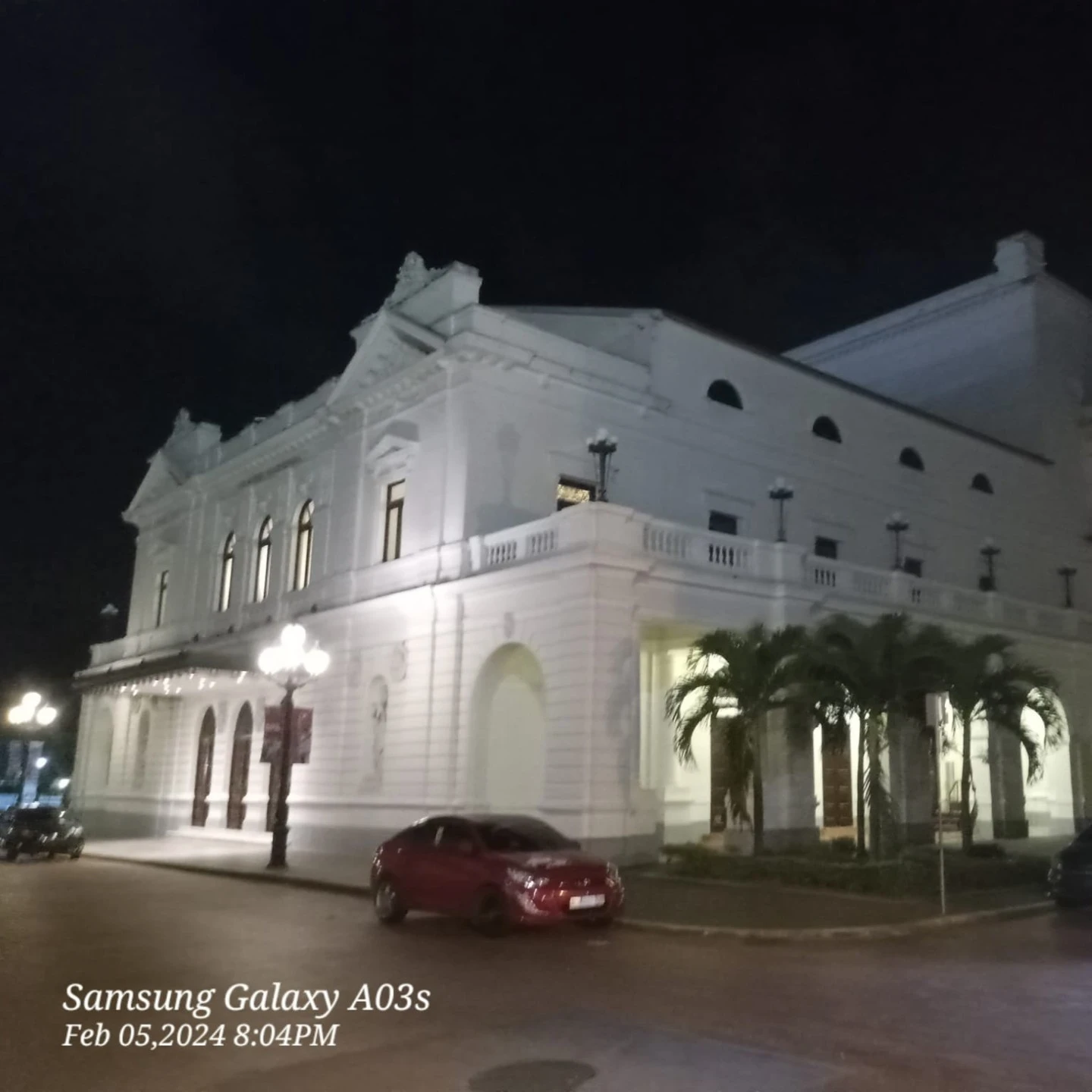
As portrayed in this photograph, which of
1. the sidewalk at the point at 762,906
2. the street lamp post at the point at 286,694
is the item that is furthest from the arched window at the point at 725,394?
the sidewalk at the point at 762,906

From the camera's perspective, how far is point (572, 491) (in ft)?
85.9

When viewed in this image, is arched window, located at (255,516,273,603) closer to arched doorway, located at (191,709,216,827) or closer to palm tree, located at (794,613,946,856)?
arched doorway, located at (191,709,216,827)

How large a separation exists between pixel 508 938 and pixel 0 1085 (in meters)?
6.95

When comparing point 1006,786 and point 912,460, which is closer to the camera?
point 1006,786

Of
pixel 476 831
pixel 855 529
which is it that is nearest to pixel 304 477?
pixel 855 529

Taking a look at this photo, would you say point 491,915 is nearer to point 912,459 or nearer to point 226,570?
point 226,570

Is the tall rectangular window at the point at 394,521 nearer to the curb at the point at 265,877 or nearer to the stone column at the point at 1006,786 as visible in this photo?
the curb at the point at 265,877

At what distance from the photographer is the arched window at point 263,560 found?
33406 mm

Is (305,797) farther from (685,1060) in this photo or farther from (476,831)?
(685,1060)

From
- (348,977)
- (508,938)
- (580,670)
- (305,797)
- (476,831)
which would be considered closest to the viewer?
(348,977)

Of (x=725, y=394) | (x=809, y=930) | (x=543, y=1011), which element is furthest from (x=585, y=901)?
(x=725, y=394)

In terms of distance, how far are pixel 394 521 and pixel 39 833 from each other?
11565 millimetres

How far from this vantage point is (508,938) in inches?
504

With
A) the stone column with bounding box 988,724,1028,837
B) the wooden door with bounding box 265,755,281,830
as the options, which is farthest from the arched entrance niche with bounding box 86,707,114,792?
the stone column with bounding box 988,724,1028,837
